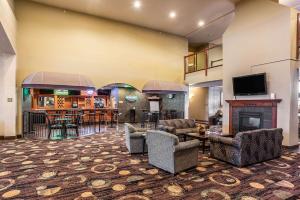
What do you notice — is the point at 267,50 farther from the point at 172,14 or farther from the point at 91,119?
the point at 91,119

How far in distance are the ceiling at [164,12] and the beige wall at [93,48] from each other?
45 centimetres

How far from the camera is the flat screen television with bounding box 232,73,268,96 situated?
623 cm

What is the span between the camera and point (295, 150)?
5.45m

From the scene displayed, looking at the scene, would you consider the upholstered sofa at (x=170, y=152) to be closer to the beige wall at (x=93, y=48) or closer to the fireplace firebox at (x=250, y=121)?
the fireplace firebox at (x=250, y=121)

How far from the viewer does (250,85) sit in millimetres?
6617

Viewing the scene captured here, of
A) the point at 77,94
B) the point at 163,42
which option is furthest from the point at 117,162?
the point at 77,94

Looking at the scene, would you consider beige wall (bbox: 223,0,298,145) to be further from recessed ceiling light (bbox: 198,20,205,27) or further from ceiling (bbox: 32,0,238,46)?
recessed ceiling light (bbox: 198,20,205,27)

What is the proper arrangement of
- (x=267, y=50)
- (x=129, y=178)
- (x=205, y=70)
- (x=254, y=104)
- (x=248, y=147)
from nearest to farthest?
1. (x=129, y=178)
2. (x=248, y=147)
3. (x=267, y=50)
4. (x=254, y=104)
5. (x=205, y=70)

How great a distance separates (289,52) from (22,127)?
9744 millimetres

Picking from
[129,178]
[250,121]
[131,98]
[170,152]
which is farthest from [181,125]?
[131,98]

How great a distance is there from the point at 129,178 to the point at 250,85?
549cm

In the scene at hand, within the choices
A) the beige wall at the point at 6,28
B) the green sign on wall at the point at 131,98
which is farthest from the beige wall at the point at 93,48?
the green sign on wall at the point at 131,98

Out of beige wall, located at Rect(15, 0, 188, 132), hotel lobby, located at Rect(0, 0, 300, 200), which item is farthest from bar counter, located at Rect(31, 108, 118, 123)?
→ beige wall, located at Rect(15, 0, 188, 132)

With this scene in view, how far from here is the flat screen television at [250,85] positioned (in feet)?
20.5
